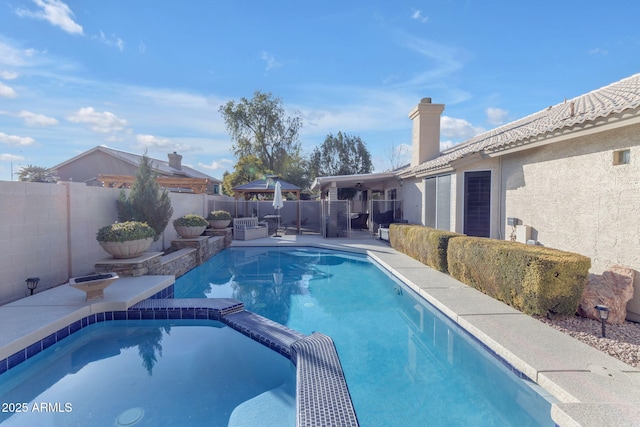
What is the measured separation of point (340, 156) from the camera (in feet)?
119

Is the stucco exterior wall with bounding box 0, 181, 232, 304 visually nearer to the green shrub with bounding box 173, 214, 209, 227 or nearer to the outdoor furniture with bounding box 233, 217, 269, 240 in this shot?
the green shrub with bounding box 173, 214, 209, 227

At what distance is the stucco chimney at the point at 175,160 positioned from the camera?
89.9 feet

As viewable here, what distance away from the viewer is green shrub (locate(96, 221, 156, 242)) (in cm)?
686

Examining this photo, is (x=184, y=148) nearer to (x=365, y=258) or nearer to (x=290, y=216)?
(x=290, y=216)

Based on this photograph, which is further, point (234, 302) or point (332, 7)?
point (332, 7)

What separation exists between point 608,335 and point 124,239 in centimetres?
888

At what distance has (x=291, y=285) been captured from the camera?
874 centimetres

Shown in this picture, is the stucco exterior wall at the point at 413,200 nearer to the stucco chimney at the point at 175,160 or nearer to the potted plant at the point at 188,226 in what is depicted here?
the potted plant at the point at 188,226

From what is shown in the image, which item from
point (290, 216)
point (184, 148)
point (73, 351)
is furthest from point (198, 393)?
point (184, 148)

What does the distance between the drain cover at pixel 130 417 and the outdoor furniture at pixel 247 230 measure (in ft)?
39.3

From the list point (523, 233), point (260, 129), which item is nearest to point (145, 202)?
point (523, 233)

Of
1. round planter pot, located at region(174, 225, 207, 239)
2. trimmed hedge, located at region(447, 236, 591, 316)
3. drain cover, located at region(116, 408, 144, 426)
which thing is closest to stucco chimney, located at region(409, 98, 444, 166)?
trimmed hedge, located at region(447, 236, 591, 316)

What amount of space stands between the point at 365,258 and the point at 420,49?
8.98 m

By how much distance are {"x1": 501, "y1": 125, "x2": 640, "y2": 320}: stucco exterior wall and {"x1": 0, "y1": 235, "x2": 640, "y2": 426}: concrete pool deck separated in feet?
6.14
